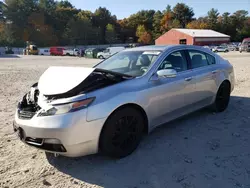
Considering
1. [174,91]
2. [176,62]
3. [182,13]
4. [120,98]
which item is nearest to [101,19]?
[182,13]

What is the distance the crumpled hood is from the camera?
10.3ft

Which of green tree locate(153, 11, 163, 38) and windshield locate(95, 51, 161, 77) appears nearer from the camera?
windshield locate(95, 51, 161, 77)

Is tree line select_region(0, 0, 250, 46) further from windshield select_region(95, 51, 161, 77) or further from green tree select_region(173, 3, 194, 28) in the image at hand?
windshield select_region(95, 51, 161, 77)

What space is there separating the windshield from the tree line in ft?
248

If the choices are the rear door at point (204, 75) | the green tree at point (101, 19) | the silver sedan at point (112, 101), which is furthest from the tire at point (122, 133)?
the green tree at point (101, 19)

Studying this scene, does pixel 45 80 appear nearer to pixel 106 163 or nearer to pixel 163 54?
pixel 106 163

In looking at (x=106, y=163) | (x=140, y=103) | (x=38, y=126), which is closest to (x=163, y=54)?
(x=140, y=103)

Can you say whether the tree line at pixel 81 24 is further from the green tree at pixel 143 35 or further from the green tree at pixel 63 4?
the green tree at pixel 63 4

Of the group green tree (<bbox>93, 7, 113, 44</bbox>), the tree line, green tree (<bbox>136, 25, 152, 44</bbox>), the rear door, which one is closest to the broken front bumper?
the rear door

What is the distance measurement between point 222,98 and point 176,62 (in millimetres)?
1706

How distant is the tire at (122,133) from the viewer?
312 cm

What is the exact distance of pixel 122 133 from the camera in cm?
332

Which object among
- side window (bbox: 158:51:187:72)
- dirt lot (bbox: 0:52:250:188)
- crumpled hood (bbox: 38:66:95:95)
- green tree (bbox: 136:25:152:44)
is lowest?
dirt lot (bbox: 0:52:250:188)

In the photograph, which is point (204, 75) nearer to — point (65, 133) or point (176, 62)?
point (176, 62)
